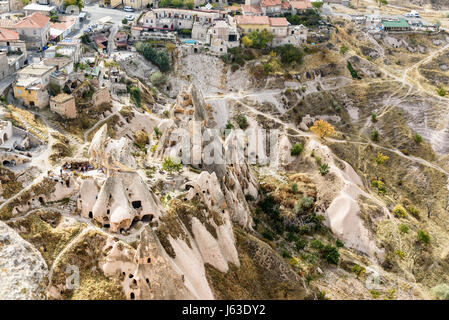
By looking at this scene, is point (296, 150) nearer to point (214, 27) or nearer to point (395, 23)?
point (214, 27)

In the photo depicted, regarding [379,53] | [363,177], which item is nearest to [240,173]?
[363,177]

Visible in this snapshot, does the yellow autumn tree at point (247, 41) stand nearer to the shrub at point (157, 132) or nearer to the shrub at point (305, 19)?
the shrub at point (305, 19)

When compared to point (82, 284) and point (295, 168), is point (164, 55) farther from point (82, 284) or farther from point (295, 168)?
point (82, 284)

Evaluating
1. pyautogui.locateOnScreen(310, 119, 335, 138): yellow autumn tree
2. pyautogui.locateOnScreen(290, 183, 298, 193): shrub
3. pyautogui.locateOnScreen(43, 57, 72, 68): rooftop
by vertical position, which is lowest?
pyautogui.locateOnScreen(290, 183, 298, 193): shrub

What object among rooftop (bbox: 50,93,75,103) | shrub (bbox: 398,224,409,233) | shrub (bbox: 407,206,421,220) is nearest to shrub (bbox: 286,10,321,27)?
shrub (bbox: 407,206,421,220)

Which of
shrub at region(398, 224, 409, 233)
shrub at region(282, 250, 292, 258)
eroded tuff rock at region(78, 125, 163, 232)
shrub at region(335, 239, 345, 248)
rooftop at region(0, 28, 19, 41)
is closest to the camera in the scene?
eroded tuff rock at region(78, 125, 163, 232)

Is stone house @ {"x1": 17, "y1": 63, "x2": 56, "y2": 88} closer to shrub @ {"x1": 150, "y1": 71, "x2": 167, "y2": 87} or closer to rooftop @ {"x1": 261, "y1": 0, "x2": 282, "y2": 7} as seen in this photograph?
shrub @ {"x1": 150, "y1": 71, "x2": 167, "y2": 87}
